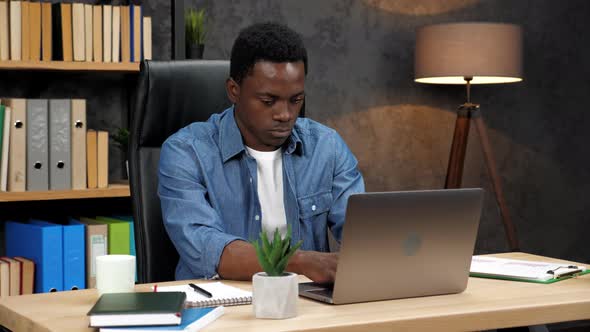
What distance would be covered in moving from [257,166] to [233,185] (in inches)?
3.0

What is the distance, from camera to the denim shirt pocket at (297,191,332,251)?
1896 mm

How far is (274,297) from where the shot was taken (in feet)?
3.95

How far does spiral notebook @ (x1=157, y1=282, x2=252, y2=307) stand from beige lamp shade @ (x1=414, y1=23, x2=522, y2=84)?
2.07 meters

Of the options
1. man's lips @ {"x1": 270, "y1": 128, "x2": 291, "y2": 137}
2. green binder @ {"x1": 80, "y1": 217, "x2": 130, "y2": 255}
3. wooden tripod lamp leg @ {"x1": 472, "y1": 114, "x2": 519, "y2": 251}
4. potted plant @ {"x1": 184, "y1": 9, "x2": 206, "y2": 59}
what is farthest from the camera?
wooden tripod lamp leg @ {"x1": 472, "y1": 114, "x2": 519, "y2": 251}

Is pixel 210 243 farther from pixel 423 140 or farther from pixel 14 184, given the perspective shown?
pixel 423 140

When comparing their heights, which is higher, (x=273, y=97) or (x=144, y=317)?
(x=273, y=97)

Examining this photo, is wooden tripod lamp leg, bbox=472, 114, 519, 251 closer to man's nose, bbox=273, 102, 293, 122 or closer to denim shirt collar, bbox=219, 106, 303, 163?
denim shirt collar, bbox=219, 106, 303, 163

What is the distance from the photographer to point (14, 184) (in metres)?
2.63

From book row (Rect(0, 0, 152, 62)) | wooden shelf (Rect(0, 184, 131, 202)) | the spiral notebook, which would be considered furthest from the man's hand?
book row (Rect(0, 0, 152, 62))

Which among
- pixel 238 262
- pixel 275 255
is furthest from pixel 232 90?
pixel 275 255

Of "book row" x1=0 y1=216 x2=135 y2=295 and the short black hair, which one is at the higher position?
the short black hair

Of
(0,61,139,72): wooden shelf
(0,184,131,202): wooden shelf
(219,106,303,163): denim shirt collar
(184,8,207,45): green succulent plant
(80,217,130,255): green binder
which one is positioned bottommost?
(80,217,130,255): green binder

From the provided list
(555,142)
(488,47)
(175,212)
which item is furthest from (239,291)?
(555,142)

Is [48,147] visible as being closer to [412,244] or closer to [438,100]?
[412,244]
